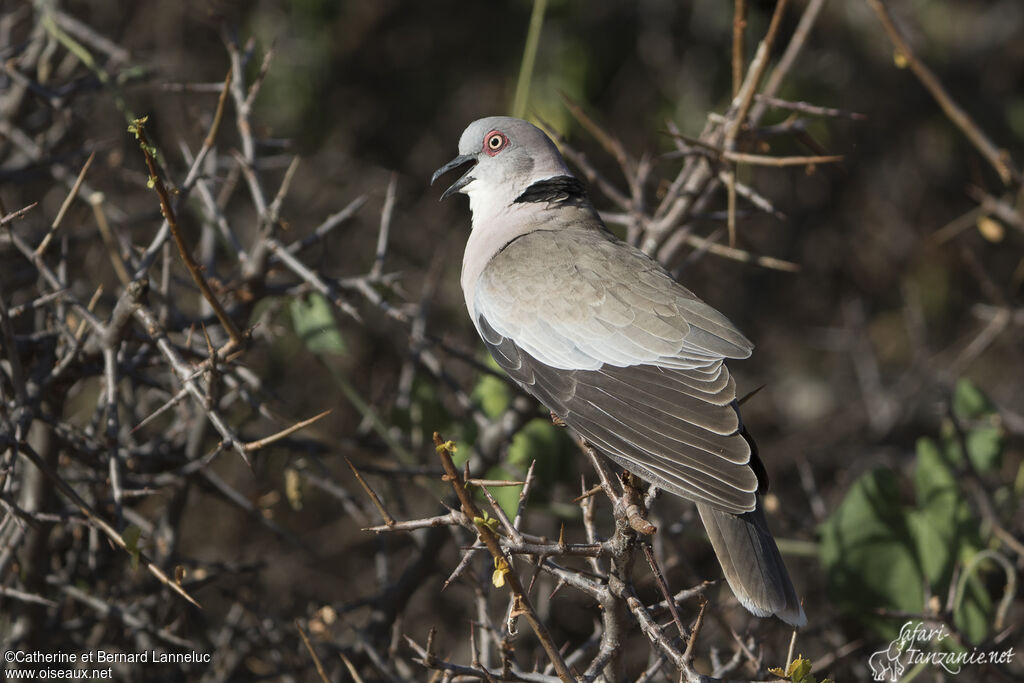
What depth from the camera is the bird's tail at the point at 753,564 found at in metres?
2.54

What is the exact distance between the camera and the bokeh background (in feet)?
10.9

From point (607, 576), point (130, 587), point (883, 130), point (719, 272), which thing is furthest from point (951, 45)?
point (130, 587)

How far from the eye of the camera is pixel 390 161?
6.55 m

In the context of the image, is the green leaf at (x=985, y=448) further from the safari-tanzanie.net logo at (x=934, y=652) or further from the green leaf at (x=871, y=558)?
the safari-tanzanie.net logo at (x=934, y=652)

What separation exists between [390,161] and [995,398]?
4.52 meters

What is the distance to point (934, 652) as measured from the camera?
285 centimetres

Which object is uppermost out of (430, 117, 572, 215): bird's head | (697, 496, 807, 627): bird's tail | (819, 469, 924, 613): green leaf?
(430, 117, 572, 215): bird's head

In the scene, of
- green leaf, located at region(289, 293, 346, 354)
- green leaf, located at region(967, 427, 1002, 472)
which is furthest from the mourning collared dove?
green leaf, located at region(967, 427, 1002, 472)

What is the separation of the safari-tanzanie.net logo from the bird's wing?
92 centimetres

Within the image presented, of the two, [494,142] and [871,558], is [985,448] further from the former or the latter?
[494,142]

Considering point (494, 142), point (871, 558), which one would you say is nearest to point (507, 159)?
point (494, 142)

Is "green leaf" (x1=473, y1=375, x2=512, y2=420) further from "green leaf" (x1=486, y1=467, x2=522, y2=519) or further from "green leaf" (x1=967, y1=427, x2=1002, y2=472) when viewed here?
"green leaf" (x1=967, y1=427, x2=1002, y2=472)

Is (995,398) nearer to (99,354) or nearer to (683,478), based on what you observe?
(683,478)

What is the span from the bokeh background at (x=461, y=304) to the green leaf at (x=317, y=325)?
0.04 feet
